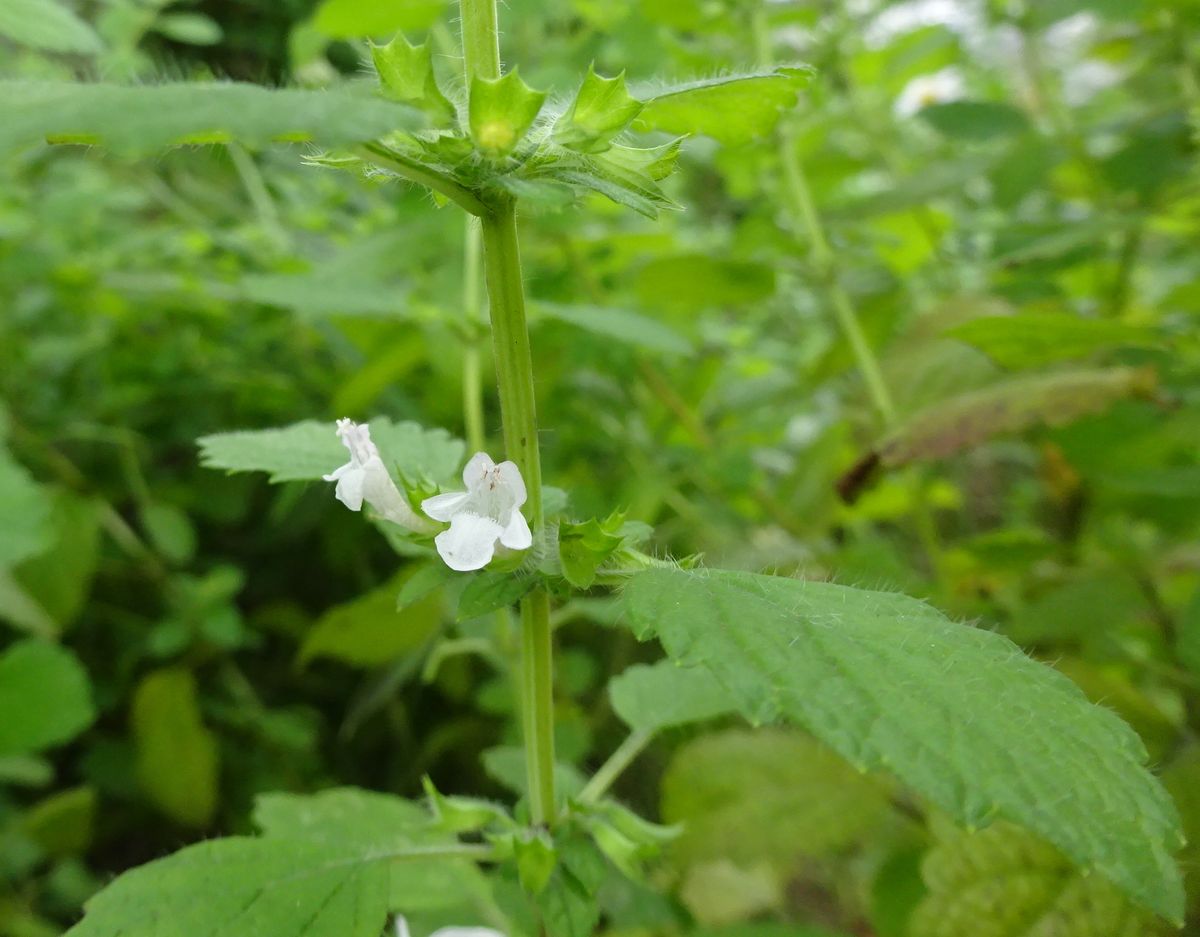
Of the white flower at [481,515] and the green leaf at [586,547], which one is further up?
the white flower at [481,515]

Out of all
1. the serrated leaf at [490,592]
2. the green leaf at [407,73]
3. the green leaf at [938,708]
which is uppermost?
the green leaf at [407,73]

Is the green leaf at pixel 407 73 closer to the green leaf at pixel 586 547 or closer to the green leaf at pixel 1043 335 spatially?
the green leaf at pixel 586 547

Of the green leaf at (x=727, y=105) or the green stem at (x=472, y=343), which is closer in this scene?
the green leaf at (x=727, y=105)

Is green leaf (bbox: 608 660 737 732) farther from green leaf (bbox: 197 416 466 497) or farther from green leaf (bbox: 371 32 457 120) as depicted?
green leaf (bbox: 371 32 457 120)

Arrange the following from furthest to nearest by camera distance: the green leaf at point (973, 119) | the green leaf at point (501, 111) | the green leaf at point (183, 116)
A: the green leaf at point (973, 119) < the green leaf at point (501, 111) < the green leaf at point (183, 116)

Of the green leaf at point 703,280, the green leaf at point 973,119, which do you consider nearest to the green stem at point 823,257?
the green leaf at point 703,280

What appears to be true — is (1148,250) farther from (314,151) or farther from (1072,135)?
(314,151)

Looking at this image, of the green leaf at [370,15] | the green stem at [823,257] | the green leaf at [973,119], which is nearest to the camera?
the green leaf at [370,15]
